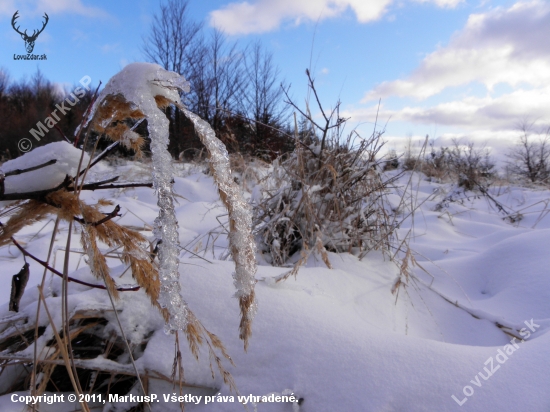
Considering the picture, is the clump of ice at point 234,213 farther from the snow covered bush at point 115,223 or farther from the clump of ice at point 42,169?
the clump of ice at point 42,169

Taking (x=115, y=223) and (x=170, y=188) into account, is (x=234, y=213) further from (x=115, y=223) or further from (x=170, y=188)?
(x=115, y=223)

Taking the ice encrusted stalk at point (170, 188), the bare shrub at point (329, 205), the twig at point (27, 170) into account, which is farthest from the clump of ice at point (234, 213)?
the bare shrub at point (329, 205)

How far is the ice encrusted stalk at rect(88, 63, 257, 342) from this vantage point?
0.42 metres

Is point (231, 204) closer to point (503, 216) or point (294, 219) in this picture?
point (294, 219)

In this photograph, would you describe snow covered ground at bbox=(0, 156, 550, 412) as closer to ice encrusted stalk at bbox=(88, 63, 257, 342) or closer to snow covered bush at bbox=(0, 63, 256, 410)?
snow covered bush at bbox=(0, 63, 256, 410)

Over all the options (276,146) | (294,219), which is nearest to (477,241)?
(294,219)

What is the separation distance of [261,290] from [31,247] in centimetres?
162

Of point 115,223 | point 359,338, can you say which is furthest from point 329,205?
point 115,223

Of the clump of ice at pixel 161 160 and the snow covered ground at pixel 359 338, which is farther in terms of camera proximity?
the snow covered ground at pixel 359 338

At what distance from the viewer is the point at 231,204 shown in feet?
1.52

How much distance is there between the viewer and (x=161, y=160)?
42cm

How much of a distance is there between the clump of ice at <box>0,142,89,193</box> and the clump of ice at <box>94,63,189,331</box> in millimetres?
167

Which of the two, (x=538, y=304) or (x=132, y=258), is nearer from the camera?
(x=132, y=258)

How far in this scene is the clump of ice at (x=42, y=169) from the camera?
0.56 metres
